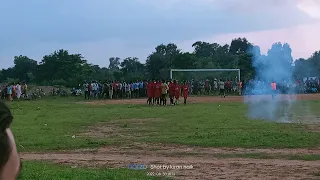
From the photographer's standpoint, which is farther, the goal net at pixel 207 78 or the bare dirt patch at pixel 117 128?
the goal net at pixel 207 78

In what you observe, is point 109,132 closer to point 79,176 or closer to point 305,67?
point 79,176

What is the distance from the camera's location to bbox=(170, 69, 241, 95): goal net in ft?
146

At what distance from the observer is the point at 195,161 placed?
34.7ft

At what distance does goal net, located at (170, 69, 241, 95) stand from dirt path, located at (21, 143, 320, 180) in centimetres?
3189

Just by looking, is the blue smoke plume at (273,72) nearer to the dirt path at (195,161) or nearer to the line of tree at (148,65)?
the line of tree at (148,65)

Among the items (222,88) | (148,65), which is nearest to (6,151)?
(222,88)

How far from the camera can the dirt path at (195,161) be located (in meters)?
9.17

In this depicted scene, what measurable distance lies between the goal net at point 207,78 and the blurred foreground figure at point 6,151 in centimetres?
4254

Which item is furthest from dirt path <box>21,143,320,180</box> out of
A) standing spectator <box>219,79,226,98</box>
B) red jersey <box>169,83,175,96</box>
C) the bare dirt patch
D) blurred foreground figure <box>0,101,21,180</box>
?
standing spectator <box>219,79,226,98</box>

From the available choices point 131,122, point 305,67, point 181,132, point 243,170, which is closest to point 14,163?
point 243,170

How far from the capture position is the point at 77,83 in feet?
188

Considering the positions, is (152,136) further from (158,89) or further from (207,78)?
(207,78)

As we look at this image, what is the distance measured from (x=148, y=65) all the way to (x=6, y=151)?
68.0 metres

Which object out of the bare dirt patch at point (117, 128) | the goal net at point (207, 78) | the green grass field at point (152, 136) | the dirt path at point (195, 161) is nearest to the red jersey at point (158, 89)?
the bare dirt patch at point (117, 128)
